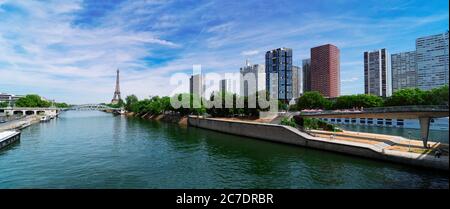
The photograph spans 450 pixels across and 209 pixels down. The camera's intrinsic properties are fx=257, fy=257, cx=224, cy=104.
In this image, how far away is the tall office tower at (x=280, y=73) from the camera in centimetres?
11831

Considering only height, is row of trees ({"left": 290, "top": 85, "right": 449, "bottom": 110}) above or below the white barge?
above

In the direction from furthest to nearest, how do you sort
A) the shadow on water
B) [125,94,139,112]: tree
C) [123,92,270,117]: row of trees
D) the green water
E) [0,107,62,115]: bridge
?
[125,94,139,112]: tree
[0,107,62,115]: bridge
[123,92,270,117]: row of trees
the green water
the shadow on water

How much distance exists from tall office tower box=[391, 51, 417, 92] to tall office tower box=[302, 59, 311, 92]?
150ft

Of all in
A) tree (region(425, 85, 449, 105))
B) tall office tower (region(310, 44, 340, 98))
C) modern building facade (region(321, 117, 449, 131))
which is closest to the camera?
tree (region(425, 85, 449, 105))

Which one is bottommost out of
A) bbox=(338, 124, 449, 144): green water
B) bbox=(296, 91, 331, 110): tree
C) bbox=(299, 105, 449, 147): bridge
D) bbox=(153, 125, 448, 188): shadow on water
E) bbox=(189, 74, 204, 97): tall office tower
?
bbox=(153, 125, 448, 188): shadow on water

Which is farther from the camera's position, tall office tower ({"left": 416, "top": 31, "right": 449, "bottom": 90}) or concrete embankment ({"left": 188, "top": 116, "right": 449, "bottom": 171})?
tall office tower ({"left": 416, "top": 31, "right": 449, "bottom": 90})

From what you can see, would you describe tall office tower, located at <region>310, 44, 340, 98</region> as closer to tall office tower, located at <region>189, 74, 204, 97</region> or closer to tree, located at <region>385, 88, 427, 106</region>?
tall office tower, located at <region>189, 74, 204, 97</region>

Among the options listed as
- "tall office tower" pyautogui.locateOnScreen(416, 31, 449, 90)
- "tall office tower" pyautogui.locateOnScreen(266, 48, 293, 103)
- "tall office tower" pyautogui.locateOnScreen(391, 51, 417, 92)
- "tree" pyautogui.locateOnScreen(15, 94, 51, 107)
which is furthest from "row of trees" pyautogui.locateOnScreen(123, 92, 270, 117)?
"tall office tower" pyautogui.locateOnScreen(391, 51, 417, 92)

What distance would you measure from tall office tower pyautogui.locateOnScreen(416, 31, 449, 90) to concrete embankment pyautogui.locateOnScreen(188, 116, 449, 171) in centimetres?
7299

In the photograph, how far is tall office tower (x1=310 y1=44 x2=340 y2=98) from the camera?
13625cm

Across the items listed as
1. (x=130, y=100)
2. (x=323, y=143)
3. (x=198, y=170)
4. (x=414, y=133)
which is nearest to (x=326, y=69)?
(x=414, y=133)

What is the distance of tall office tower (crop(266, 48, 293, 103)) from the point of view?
118 m

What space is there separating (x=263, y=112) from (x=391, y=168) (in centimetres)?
3610
